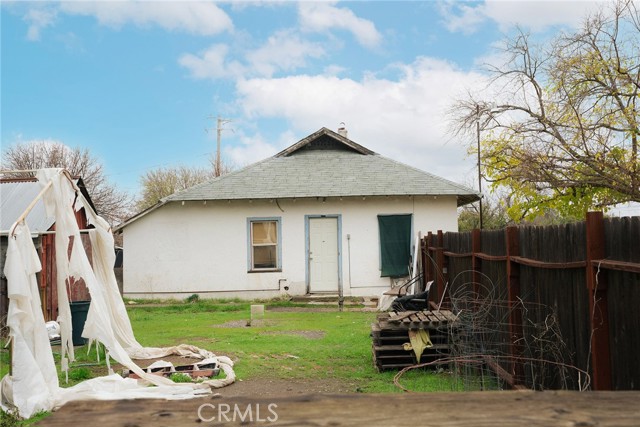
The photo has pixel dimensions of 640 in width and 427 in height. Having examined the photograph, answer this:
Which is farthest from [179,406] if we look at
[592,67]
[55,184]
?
[592,67]

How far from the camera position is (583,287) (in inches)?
185

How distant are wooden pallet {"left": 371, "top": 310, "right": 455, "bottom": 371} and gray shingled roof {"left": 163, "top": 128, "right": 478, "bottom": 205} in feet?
34.8

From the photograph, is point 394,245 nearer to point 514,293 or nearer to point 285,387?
point 285,387

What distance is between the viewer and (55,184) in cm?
893

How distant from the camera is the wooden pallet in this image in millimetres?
8461

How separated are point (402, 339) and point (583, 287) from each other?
414 centimetres

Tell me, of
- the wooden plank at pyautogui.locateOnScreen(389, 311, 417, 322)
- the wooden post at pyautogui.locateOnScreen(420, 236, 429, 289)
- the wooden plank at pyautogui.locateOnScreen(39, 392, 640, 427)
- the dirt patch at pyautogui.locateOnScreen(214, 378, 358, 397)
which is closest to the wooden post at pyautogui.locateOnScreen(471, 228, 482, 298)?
the wooden plank at pyautogui.locateOnScreen(389, 311, 417, 322)

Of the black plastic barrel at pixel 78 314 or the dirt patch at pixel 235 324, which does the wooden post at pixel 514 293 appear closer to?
the black plastic barrel at pixel 78 314

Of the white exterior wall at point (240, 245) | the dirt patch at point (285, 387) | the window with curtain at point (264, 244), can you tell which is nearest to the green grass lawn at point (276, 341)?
the dirt patch at point (285, 387)

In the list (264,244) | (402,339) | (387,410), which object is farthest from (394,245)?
(387,410)

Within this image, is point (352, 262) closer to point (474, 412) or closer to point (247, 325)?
point (247, 325)

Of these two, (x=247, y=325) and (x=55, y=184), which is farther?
(x=247, y=325)

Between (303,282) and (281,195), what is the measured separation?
9.29 feet

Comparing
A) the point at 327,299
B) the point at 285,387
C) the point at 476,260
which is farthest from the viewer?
the point at 327,299
